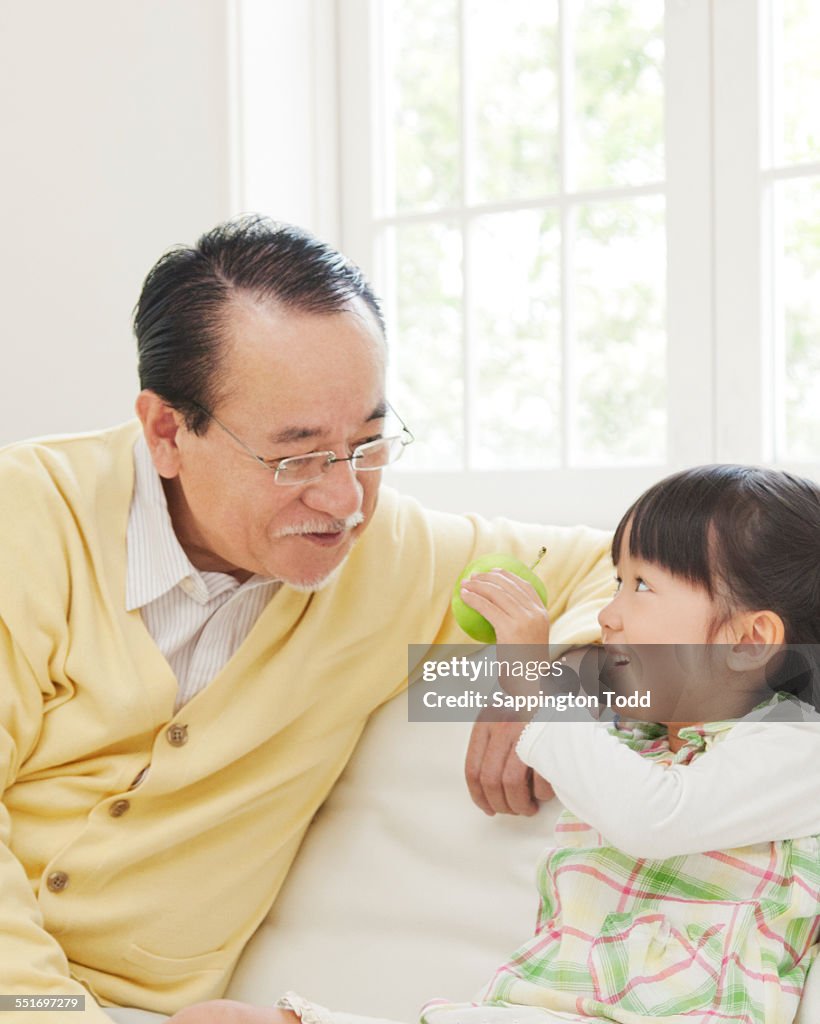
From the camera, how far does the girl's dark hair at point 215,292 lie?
5.16 feet

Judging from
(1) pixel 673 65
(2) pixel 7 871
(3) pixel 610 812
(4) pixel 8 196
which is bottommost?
(2) pixel 7 871

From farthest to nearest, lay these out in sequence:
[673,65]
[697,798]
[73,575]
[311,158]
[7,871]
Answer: [311,158], [673,65], [73,575], [7,871], [697,798]

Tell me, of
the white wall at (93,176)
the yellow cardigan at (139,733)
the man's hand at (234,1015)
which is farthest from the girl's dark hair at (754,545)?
the white wall at (93,176)

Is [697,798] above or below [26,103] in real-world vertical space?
below

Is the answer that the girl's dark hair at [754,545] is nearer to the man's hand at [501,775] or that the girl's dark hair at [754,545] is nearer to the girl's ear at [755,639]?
the girl's ear at [755,639]

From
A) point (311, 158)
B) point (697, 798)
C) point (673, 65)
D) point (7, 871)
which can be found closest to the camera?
point (697, 798)

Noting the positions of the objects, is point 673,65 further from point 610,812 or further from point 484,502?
point 610,812

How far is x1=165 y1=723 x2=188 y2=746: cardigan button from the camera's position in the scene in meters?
1.60

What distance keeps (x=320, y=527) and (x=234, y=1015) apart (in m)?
0.56

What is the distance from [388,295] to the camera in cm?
289

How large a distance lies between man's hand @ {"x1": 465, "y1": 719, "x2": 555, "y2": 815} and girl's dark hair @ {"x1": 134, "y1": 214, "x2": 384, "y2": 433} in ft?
1.74

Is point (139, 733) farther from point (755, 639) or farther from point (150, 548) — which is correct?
point (755, 639)

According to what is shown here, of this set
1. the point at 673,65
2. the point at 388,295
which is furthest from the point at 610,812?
the point at 388,295

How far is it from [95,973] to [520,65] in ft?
6.54
